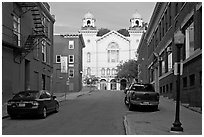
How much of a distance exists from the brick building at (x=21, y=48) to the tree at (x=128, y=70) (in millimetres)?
46080

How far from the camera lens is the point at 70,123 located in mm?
15547

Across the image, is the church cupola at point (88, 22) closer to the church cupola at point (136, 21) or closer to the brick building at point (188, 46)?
the church cupola at point (136, 21)

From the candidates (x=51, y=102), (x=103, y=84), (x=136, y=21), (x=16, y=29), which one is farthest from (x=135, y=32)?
(x=51, y=102)

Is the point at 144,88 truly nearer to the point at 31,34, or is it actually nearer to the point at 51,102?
the point at 51,102

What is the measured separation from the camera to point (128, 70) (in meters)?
86.2

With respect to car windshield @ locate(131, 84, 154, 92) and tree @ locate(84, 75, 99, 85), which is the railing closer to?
car windshield @ locate(131, 84, 154, 92)

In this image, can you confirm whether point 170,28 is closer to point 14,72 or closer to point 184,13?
point 184,13

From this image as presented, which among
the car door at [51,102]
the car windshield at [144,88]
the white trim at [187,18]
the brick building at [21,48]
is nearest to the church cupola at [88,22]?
the brick building at [21,48]

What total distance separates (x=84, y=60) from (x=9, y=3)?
2614 inches

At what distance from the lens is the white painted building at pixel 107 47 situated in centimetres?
9188

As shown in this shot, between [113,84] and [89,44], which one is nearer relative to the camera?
[89,44]

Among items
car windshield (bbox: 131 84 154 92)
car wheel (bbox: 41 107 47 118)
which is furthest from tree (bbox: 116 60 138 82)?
car wheel (bbox: 41 107 47 118)

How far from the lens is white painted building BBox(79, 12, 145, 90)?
9188 cm

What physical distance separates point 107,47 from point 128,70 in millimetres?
9811
